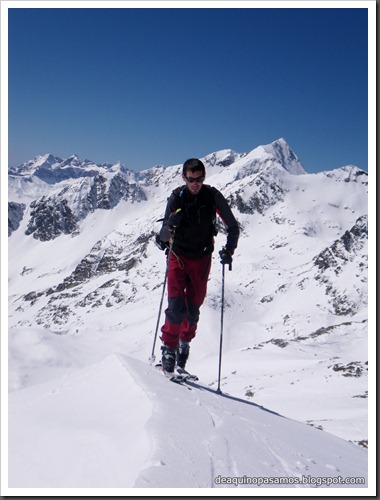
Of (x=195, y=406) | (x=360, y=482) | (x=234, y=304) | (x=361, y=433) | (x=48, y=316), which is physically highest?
(x=195, y=406)

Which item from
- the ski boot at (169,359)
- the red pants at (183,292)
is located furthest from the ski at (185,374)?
the red pants at (183,292)

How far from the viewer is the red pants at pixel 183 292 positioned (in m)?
7.92

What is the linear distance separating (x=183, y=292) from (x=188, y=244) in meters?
0.99

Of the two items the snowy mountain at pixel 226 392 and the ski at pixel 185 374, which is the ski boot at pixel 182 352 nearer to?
the ski at pixel 185 374

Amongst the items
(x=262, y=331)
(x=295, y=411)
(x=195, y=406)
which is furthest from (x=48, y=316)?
(x=195, y=406)

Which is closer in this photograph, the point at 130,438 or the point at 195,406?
the point at 130,438

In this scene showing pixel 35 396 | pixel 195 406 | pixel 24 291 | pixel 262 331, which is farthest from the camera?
pixel 24 291

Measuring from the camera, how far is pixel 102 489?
3656 millimetres

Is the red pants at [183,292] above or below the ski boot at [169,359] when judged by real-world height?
above

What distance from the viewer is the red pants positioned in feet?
26.0

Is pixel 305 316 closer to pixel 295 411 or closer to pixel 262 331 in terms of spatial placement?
pixel 262 331

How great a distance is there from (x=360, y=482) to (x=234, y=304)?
256 feet

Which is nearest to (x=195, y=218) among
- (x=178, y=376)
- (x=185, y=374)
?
(x=178, y=376)

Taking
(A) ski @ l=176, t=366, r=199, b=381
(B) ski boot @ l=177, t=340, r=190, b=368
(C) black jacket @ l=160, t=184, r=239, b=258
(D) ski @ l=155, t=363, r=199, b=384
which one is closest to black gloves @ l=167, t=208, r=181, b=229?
(C) black jacket @ l=160, t=184, r=239, b=258
